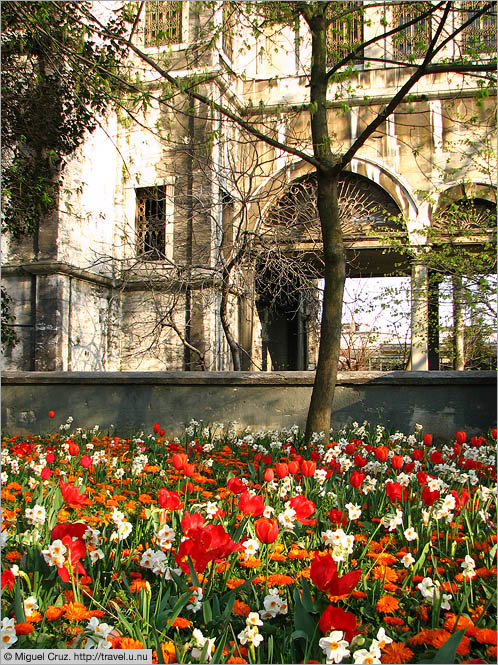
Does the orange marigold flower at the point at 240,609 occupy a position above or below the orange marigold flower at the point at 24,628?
below

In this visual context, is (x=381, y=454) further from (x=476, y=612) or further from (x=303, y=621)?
(x=303, y=621)

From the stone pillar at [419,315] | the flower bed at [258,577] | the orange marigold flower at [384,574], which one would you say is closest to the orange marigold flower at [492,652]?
the flower bed at [258,577]

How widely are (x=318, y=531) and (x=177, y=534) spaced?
2.07 ft

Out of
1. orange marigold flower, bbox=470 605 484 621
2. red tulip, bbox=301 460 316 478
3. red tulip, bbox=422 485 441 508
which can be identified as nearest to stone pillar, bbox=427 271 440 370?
red tulip, bbox=301 460 316 478

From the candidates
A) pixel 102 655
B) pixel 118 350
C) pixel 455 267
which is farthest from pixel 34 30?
pixel 118 350

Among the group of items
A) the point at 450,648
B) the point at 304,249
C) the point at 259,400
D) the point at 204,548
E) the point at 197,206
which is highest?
the point at 197,206

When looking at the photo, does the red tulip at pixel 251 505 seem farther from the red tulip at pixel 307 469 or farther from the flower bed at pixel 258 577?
the red tulip at pixel 307 469

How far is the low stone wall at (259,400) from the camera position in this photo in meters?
5.64

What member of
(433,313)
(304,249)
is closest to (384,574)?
(433,313)

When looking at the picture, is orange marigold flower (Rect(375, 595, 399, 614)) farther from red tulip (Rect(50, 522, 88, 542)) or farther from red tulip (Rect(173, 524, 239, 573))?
red tulip (Rect(50, 522, 88, 542))

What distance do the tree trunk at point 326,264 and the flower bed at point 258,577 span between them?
1701 millimetres

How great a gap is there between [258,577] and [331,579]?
0.49m

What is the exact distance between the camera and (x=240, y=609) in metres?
1.67

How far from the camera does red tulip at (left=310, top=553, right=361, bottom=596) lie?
1.37m
